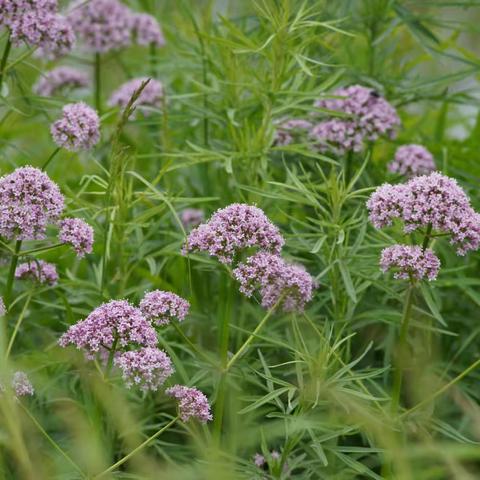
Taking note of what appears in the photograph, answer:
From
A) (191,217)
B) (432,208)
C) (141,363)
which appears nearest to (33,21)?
(191,217)

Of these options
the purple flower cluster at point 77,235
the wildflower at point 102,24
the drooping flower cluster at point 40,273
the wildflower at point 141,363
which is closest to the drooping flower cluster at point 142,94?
the wildflower at point 102,24

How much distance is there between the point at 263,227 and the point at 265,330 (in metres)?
0.69

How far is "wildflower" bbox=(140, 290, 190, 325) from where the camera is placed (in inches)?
94.6

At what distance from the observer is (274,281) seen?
8.15 ft

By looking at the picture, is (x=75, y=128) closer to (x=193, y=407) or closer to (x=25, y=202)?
(x=25, y=202)

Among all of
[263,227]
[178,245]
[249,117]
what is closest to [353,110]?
[249,117]

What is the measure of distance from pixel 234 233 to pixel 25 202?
0.50 meters

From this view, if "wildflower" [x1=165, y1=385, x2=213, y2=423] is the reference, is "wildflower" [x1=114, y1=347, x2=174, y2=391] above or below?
above

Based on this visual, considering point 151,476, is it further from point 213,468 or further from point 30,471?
point 30,471

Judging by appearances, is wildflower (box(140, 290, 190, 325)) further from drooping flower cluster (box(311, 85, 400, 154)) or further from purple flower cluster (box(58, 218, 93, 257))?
drooping flower cluster (box(311, 85, 400, 154))

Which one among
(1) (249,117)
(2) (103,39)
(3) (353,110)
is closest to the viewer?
(3) (353,110)

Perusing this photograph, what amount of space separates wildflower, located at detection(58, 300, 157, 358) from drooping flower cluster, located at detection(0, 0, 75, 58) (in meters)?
1.03

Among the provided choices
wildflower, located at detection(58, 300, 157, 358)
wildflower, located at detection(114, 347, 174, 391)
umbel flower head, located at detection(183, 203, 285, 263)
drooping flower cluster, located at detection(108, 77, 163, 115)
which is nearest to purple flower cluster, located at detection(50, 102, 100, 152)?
umbel flower head, located at detection(183, 203, 285, 263)

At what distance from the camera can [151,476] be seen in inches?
79.1
